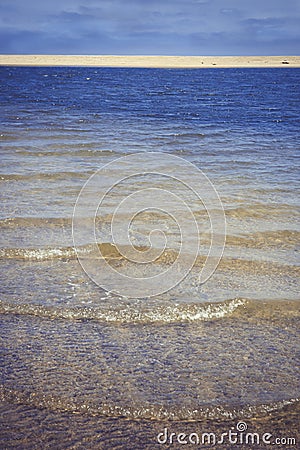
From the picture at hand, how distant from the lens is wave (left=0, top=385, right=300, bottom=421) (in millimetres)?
2379

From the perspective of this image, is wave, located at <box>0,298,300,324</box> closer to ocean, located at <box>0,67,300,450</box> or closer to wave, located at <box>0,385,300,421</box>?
ocean, located at <box>0,67,300,450</box>

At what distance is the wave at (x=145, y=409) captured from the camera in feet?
7.80

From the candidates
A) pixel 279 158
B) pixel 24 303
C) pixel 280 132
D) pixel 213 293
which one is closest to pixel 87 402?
pixel 24 303

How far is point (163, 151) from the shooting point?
10461 millimetres

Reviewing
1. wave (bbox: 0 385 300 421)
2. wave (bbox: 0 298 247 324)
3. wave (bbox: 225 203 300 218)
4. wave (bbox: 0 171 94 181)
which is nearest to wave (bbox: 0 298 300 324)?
wave (bbox: 0 298 247 324)

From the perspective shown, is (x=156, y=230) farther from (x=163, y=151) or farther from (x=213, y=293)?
(x=163, y=151)

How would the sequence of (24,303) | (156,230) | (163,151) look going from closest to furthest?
(24,303) < (156,230) < (163,151)

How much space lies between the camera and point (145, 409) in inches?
95.1

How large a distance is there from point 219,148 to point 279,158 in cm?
164

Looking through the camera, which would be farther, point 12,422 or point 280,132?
point 280,132

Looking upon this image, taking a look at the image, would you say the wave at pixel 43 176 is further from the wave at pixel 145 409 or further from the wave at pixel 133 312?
the wave at pixel 145 409

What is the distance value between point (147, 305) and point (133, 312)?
0.51 ft

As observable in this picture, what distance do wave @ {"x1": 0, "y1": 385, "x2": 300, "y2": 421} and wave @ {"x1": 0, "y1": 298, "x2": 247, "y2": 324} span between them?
897 mm

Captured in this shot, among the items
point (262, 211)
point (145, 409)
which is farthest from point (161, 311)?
point (262, 211)
